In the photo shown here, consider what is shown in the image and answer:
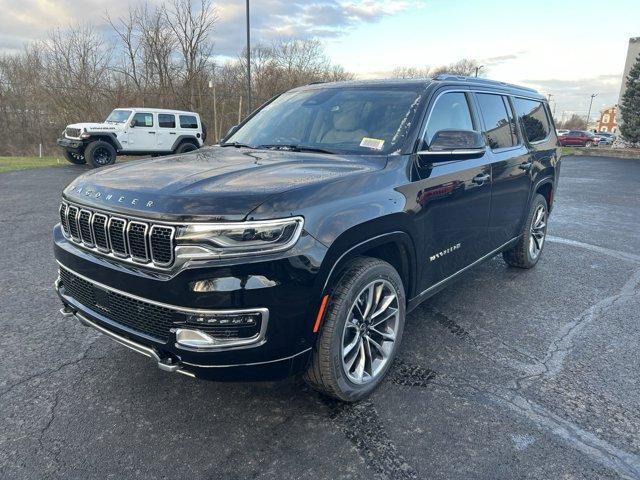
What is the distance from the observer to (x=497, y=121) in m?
4.20

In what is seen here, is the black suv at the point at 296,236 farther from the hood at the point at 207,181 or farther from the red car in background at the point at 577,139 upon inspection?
the red car in background at the point at 577,139

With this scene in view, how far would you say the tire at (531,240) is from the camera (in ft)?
16.6

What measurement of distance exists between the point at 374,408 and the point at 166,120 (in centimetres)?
1679

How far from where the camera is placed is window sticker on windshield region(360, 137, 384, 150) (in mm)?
3112

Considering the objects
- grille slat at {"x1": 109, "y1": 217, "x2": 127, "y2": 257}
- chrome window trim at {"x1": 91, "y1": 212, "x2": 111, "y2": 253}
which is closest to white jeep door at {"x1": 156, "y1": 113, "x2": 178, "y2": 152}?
chrome window trim at {"x1": 91, "y1": 212, "x2": 111, "y2": 253}

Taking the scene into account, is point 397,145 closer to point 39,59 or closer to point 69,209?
point 69,209

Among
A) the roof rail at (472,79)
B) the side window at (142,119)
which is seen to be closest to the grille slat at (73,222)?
the roof rail at (472,79)

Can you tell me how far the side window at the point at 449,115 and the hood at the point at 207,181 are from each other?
58 cm

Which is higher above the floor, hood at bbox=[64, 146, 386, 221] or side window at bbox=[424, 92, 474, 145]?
side window at bbox=[424, 92, 474, 145]

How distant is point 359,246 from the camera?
2.54 m

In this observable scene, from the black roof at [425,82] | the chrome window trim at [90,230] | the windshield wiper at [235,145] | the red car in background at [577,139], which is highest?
the black roof at [425,82]

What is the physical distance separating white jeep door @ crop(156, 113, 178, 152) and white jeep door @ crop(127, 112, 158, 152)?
0.73 ft

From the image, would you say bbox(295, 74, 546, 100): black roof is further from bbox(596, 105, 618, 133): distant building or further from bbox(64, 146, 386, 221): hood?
bbox(596, 105, 618, 133): distant building

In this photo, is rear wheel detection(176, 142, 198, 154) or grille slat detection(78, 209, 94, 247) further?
rear wheel detection(176, 142, 198, 154)
